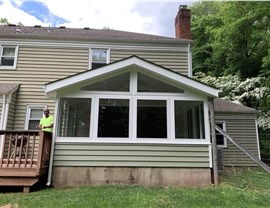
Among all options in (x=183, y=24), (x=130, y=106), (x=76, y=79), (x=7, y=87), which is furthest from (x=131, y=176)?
(x=183, y=24)

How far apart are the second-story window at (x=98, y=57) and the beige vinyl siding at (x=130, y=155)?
15.2 feet

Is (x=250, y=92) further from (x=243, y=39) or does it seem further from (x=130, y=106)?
(x=130, y=106)

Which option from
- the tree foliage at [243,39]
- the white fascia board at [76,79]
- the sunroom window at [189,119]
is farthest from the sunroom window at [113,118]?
the tree foliage at [243,39]

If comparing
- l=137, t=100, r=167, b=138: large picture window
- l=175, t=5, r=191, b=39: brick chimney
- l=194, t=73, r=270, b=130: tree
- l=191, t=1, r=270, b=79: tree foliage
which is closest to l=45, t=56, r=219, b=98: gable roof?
l=137, t=100, r=167, b=138: large picture window

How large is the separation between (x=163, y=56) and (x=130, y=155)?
17.3 ft

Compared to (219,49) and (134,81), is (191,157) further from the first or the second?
(219,49)

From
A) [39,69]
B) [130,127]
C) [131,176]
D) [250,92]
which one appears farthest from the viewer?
[250,92]

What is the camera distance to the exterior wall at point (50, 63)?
9.45 metres

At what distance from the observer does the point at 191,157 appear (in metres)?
6.36

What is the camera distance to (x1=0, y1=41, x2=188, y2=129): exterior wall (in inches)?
372

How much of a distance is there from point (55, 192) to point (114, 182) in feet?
4.80

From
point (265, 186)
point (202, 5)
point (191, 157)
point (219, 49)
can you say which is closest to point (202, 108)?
point (191, 157)

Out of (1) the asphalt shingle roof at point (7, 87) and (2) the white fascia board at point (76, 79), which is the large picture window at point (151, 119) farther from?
(1) the asphalt shingle roof at point (7, 87)

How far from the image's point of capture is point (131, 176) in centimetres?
626
